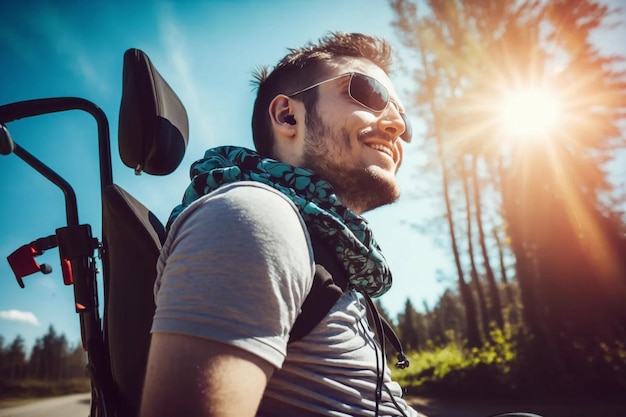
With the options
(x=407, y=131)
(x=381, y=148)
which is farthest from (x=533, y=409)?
Answer: (x=381, y=148)

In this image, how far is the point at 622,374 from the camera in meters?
8.51

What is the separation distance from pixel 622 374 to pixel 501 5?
33.4ft

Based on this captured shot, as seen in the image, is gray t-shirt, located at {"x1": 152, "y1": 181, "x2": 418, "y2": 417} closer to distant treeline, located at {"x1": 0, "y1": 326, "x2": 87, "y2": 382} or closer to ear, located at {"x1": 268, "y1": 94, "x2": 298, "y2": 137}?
ear, located at {"x1": 268, "y1": 94, "x2": 298, "y2": 137}

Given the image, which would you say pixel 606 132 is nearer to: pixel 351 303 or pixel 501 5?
pixel 501 5

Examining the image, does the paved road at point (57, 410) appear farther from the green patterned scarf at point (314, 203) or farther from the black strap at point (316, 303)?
the black strap at point (316, 303)

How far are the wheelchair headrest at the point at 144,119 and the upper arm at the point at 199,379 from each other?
0.98 meters

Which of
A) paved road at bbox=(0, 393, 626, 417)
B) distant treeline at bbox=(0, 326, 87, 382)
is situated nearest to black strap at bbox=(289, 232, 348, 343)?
paved road at bbox=(0, 393, 626, 417)

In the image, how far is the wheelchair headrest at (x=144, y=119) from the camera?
4.70 feet

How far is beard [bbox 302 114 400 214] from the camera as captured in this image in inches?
62.9

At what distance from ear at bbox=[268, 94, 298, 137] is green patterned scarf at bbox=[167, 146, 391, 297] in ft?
1.18

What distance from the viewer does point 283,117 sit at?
5.99ft

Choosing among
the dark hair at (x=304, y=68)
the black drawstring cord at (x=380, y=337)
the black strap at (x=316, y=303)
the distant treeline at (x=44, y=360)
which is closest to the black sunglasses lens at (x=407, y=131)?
the dark hair at (x=304, y=68)

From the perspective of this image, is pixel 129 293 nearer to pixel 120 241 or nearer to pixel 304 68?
pixel 120 241

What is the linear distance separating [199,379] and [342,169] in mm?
1105
